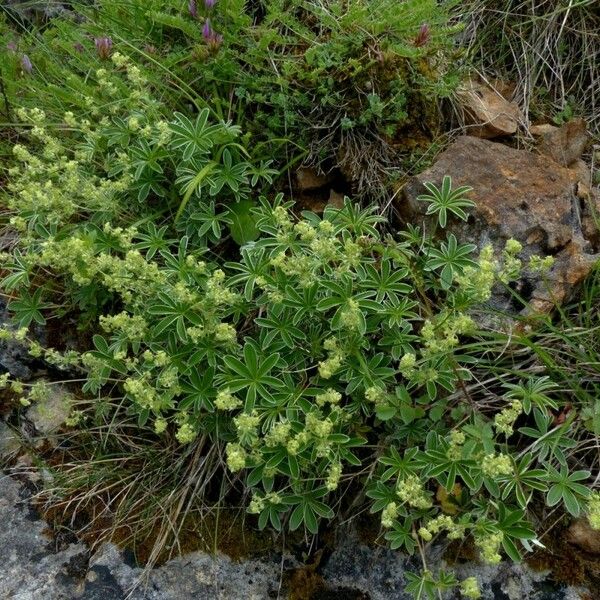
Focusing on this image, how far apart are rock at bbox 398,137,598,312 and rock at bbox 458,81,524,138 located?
0.39 m

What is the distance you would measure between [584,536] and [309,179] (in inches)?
75.5

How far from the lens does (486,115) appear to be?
354 centimetres

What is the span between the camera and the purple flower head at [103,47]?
3324mm

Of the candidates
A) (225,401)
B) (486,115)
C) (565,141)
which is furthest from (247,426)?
(565,141)

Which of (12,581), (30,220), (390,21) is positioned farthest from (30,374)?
(390,21)

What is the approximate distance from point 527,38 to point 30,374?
10.6 feet

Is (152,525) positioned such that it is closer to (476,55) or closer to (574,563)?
(574,563)

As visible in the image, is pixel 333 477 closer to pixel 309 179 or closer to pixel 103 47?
pixel 309 179

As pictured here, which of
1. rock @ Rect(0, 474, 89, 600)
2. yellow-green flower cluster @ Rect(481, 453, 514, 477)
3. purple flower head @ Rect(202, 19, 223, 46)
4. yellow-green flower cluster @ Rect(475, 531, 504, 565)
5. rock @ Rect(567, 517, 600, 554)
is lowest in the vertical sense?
rock @ Rect(0, 474, 89, 600)

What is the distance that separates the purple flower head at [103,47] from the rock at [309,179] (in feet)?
3.56

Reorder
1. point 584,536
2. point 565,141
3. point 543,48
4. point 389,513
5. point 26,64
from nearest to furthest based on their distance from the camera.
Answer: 1. point 389,513
2. point 584,536
3. point 565,141
4. point 26,64
5. point 543,48

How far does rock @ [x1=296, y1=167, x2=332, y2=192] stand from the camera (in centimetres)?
331

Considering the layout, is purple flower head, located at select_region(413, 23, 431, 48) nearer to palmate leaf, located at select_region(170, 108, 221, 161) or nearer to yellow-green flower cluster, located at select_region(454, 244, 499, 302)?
palmate leaf, located at select_region(170, 108, 221, 161)

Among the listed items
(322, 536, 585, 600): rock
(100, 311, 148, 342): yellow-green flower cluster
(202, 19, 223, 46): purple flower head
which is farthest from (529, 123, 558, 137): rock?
(100, 311, 148, 342): yellow-green flower cluster
